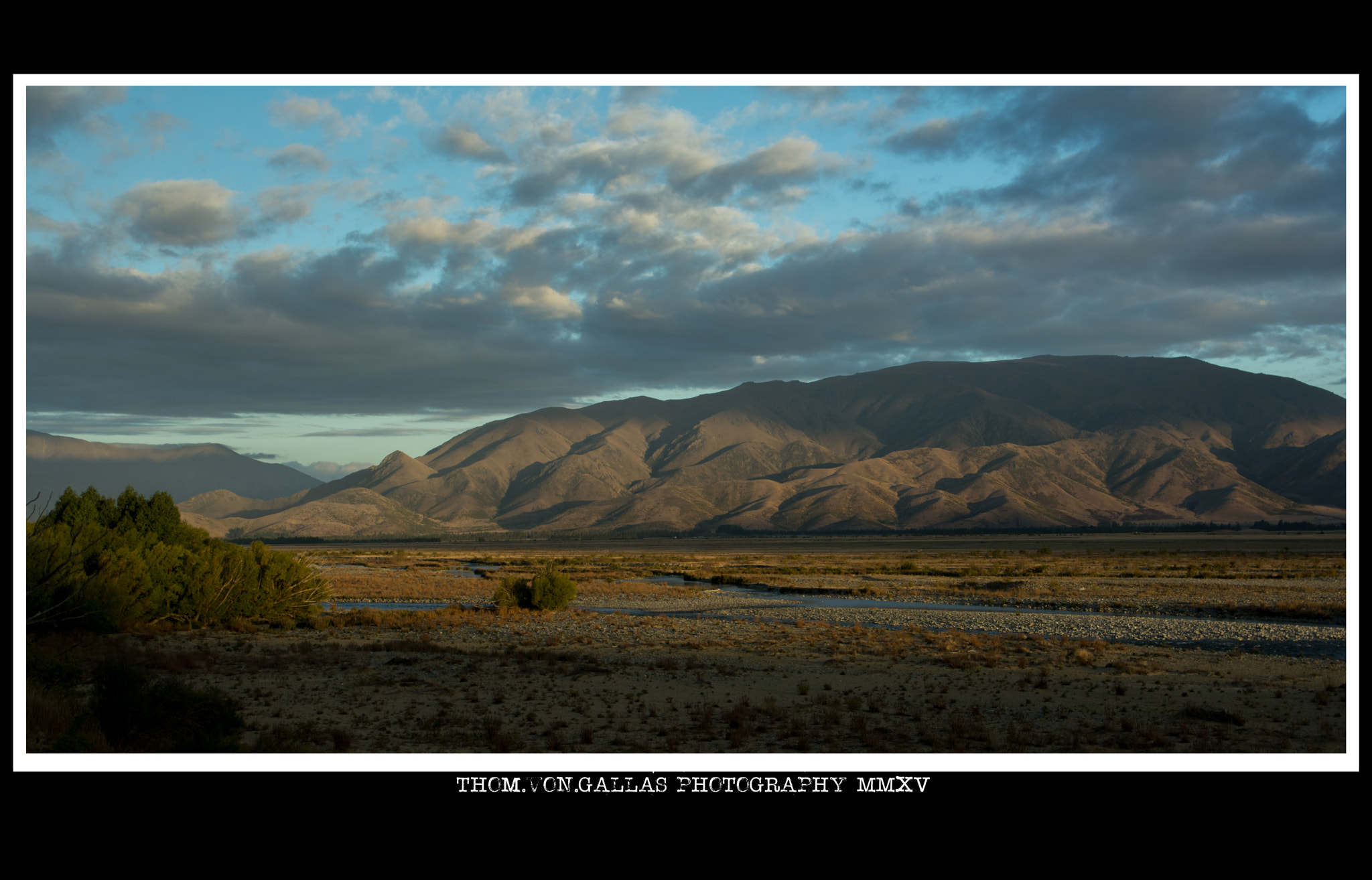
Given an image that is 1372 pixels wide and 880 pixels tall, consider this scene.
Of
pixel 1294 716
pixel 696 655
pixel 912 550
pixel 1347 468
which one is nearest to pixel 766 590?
pixel 696 655

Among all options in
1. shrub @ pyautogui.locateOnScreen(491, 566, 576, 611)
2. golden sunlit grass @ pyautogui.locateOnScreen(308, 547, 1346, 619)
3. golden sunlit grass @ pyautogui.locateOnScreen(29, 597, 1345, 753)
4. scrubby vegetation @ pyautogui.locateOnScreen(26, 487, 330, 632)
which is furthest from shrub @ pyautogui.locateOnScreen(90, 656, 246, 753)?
golden sunlit grass @ pyautogui.locateOnScreen(308, 547, 1346, 619)

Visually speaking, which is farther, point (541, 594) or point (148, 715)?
point (541, 594)

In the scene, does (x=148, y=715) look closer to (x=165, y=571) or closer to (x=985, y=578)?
(x=165, y=571)

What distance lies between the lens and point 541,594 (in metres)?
35.3

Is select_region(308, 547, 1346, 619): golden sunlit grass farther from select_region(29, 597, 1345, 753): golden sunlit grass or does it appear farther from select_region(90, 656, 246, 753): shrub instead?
select_region(90, 656, 246, 753): shrub

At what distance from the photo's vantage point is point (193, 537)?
30.9 metres

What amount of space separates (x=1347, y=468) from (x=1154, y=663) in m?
14.3

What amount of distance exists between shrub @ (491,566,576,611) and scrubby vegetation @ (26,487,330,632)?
24.5ft

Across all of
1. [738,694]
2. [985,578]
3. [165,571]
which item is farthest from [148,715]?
[985,578]

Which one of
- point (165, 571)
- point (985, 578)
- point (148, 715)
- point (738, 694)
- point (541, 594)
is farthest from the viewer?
point (985, 578)

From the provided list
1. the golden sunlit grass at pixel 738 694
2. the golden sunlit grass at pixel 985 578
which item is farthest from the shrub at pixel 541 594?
the golden sunlit grass at pixel 738 694

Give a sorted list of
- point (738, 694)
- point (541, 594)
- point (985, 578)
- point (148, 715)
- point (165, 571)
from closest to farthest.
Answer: point (148, 715) → point (738, 694) → point (165, 571) → point (541, 594) → point (985, 578)

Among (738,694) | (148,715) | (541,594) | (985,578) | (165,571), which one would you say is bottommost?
(985,578)

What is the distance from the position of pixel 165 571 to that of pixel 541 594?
13.9 metres
